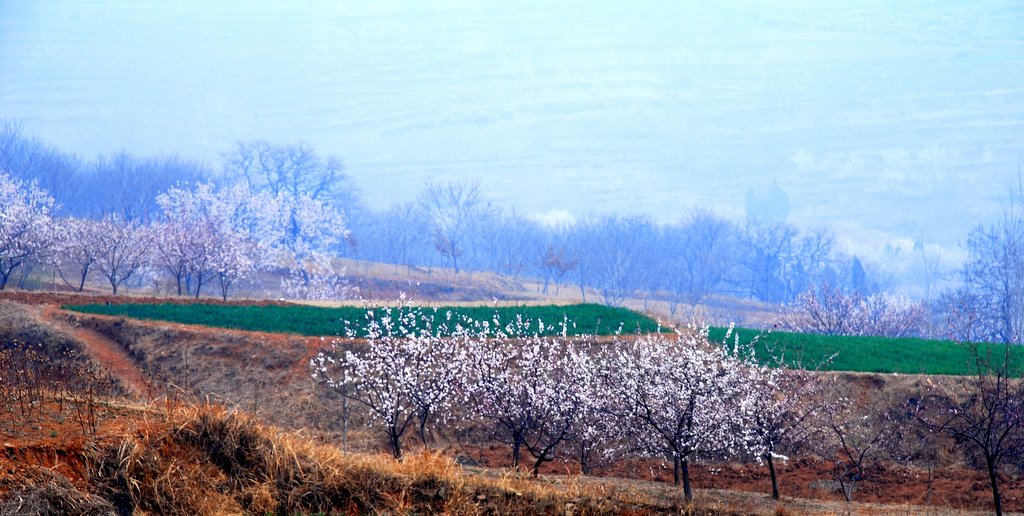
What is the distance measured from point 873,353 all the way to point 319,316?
22.1 meters

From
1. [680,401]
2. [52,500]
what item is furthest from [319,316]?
[52,500]

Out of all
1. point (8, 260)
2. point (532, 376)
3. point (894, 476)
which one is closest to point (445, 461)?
point (532, 376)

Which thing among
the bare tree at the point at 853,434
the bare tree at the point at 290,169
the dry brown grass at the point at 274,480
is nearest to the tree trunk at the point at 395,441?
the dry brown grass at the point at 274,480

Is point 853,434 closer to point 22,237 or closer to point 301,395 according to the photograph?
point 301,395

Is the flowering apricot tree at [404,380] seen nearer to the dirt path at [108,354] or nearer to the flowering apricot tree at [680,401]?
the flowering apricot tree at [680,401]

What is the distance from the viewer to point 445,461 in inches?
589

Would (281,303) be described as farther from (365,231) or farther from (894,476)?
(365,231)

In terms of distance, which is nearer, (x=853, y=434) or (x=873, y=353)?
(x=853, y=434)

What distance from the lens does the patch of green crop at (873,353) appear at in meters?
29.7

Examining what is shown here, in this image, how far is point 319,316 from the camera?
3712 cm

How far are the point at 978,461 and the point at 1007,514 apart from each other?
6.63m

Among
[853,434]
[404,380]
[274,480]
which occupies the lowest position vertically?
[853,434]

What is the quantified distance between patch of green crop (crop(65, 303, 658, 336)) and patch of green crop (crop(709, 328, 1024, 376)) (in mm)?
4746

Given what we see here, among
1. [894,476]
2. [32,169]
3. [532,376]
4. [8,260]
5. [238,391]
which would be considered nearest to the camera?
[532,376]
